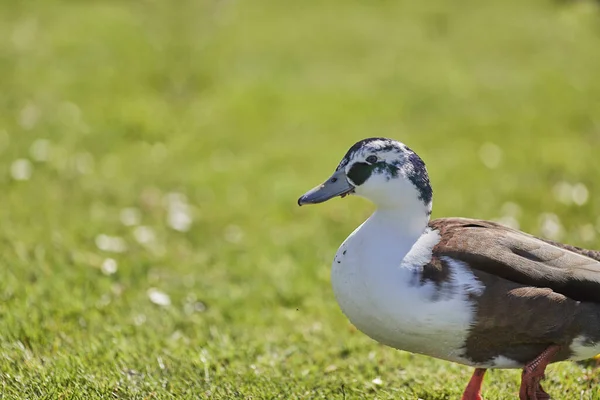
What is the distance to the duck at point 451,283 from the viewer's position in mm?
3654

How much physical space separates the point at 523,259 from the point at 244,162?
5420 millimetres

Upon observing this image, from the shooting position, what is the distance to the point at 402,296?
3.63 m

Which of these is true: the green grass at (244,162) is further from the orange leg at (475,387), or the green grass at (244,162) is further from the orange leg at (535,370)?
the orange leg at (535,370)

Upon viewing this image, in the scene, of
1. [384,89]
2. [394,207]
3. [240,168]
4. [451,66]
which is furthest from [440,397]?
[451,66]

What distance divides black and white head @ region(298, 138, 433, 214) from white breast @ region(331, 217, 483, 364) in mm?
150

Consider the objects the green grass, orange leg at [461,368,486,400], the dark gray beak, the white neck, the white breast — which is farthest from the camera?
the green grass

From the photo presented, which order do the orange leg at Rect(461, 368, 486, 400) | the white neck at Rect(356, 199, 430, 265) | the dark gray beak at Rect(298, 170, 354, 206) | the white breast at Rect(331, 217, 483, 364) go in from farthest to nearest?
the orange leg at Rect(461, 368, 486, 400)
the dark gray beak at Rect(298, 170, 354, 206)
the white neck at Rect(356, 199, 430, 265)
the white breast at Rect(331, 217, 483, 364)

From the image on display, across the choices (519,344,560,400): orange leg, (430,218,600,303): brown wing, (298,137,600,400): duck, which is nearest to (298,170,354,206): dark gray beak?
(298,137,600,400): duck

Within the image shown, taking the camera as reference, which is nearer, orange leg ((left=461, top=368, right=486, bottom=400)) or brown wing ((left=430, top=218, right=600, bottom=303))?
brown wing ((left=430, top=218, right=600, bottom=303))

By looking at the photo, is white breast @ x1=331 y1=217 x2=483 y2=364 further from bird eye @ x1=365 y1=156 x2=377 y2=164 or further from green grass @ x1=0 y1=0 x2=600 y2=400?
green grass @ x1=0 y1=0 x2=600 y2=400

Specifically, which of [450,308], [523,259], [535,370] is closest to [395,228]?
[450,308]

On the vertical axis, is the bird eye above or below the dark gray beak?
above

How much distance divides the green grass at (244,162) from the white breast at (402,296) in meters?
0.63

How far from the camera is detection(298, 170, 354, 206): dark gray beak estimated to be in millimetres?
3934
